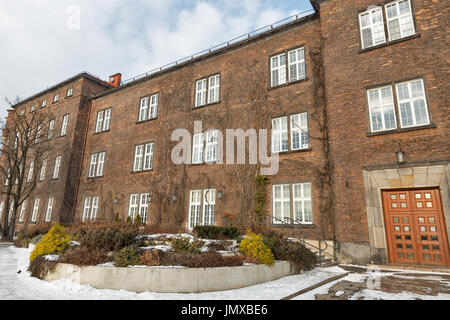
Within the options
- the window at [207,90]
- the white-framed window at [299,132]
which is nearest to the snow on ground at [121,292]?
the white-framed window at [299,132]

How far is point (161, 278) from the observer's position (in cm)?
625

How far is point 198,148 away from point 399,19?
11412 mm

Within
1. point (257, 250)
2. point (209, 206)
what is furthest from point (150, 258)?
point (209, 206)

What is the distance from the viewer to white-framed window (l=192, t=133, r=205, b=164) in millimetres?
16361

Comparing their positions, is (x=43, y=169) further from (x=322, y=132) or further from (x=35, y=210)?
(x=322, y=132)

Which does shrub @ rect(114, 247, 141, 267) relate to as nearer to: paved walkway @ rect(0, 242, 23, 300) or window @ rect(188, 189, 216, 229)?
paved walkway @ rect(0, 242, 23, 300)

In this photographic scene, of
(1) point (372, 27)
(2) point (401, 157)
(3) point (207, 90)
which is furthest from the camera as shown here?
(3) point (207, 90)

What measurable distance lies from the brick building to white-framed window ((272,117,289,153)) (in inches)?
2.7

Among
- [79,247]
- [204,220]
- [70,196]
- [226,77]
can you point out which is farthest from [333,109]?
[70,196]

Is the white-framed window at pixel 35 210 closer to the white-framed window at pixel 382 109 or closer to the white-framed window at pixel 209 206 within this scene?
the white-framed window at pixel 209 206

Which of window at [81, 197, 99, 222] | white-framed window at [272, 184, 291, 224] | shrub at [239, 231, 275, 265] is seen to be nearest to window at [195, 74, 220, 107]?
white-framed window at [272, 184, 291, 224]

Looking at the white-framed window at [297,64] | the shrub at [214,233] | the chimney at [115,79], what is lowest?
the shrub at [214,233]

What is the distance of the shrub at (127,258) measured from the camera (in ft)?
22.1

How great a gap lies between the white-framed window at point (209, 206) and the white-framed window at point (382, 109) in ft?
27.7
